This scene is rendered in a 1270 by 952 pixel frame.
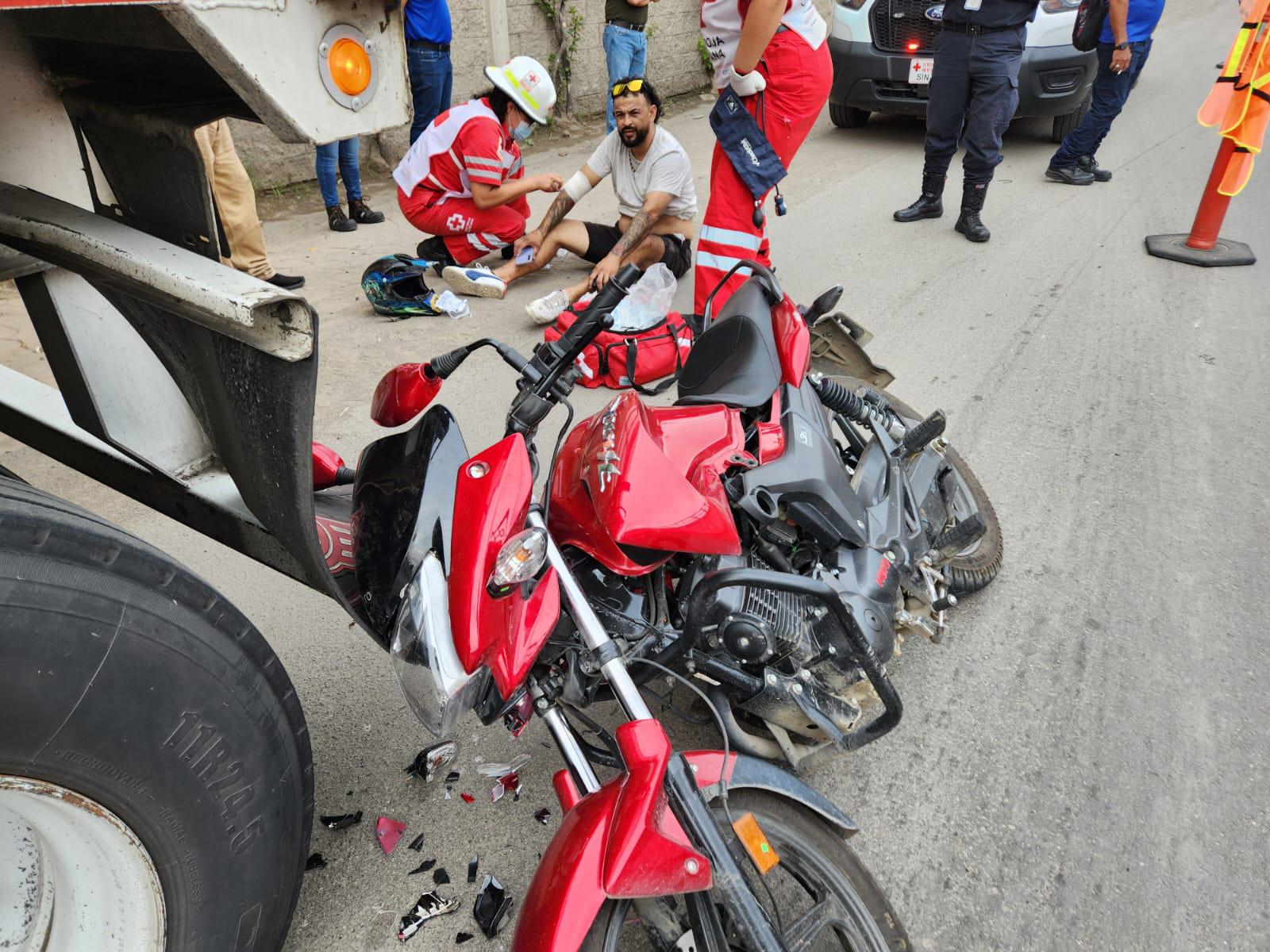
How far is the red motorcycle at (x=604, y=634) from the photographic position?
136cm

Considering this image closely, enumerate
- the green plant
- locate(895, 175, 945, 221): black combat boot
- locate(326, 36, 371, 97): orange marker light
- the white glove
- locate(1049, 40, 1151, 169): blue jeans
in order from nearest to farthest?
1. locate(326, 36, 371, 97): orange marker light
2. the white glove
3. locate(895, 175, 945, 221): black combat boot
4. locate(1049, 40, 1151, 169): blue jeans
5. the green plant

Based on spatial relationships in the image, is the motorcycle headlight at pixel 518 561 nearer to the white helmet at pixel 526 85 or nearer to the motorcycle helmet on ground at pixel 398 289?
the motorcycle helmet on ground at pixel 398 289

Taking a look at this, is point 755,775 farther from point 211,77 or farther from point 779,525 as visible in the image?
point 211,77

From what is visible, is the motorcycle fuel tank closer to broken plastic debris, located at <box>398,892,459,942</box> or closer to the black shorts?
broken plastic debris, located at <box>398,892,459,942</box>

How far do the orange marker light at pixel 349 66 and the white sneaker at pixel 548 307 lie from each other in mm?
3525

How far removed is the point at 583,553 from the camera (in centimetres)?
182

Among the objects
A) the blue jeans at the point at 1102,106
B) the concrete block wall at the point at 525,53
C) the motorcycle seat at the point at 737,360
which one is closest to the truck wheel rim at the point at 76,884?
the motorcycle seat at the point at 737,360

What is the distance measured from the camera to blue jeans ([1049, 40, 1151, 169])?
21.7ft

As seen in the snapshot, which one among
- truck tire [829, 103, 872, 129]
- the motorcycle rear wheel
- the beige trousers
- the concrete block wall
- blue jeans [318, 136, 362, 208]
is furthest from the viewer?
truck tire [829, 103, 872, 129]

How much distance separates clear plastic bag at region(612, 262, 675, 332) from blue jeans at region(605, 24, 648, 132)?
3610 mm

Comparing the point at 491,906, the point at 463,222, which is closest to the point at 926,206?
the point at 463,222

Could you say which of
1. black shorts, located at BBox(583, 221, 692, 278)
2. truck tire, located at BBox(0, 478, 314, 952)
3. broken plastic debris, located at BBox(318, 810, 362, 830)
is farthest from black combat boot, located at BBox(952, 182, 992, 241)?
truck tire, located at BBox(0, 478, 314, 952)

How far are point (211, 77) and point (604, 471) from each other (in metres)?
0.94

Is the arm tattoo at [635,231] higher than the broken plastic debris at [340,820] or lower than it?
higher
